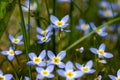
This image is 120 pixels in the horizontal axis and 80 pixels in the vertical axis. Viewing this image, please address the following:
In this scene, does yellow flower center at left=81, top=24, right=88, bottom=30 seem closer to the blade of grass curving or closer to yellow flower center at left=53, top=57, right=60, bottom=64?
the blade of grass curving

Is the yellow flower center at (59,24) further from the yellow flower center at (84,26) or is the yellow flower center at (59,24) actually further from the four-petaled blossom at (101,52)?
→ the yellow flower center at (84,26)

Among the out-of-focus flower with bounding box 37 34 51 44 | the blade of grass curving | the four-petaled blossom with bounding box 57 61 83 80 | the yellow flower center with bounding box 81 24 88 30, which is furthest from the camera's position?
the yellow flower center with bounding box 81 24 88 30

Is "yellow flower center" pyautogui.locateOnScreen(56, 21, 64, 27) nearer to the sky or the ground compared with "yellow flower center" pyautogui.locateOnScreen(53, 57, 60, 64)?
nearer to the sky

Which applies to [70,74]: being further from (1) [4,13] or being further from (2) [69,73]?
(1) [4,13]

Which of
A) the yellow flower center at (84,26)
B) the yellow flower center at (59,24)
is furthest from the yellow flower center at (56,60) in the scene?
the yellow flower center at (84,26)

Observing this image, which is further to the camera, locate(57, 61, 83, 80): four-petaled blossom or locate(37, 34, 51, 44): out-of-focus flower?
locate(37, 34, 51, 44): out-of-focus flower

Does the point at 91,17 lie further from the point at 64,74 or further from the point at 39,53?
the point at 64,74

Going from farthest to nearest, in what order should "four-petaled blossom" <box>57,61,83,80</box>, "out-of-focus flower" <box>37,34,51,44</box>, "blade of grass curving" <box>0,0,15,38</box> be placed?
1. "blade of grass curving" <box>0,0,15,38</box>
2. "out-of-focus flower" <box>37,34,51,44</box>
3. "four-petaled blossom" <box>57,61,83,80</box>

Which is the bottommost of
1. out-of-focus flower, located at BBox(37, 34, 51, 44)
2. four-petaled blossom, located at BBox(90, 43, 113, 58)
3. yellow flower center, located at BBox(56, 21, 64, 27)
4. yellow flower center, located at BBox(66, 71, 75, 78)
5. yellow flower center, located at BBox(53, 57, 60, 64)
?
yellow flower center, located at BBox(66, 71, 75, 78)

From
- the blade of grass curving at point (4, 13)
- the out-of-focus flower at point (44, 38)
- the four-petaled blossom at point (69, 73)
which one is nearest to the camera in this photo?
the four-petaled blossom at point (69, 73)

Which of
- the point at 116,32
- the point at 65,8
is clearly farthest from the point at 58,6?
the point at 116,32

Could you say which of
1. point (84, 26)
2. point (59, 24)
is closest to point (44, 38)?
point (59, 24)

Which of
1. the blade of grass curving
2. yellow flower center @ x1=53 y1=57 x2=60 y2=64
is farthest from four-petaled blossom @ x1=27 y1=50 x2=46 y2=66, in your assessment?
the blade of grass curving
